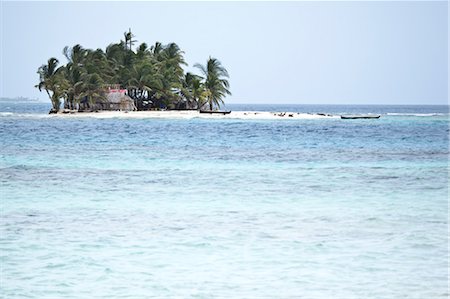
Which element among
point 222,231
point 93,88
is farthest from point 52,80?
point 222,231

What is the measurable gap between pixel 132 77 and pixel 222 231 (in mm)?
57148

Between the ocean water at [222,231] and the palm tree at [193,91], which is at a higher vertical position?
the palm tree at [193,91]

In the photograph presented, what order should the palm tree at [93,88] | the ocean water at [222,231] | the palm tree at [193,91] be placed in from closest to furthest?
the ocean water at [222,231] < the palm tree at [93,88] < the palm tree at [193,91]

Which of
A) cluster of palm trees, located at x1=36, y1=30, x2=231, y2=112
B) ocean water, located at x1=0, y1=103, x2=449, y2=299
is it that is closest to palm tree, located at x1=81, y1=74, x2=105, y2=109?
cluster of palm trees, located at x1=36, y1=30, x2=231, y2=112

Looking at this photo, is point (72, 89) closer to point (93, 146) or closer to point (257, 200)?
point (93, 146)

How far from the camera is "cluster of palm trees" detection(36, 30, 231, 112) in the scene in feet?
220

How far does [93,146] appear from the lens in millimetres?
31359

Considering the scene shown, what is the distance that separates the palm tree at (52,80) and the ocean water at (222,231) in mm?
46038

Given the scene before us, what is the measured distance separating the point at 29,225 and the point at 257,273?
14.1 ft

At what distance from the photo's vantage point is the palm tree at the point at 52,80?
67.9 meters

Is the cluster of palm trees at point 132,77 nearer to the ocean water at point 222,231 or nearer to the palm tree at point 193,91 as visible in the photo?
the palm tree at point 193,91

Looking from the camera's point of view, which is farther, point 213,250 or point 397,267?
point 213,250

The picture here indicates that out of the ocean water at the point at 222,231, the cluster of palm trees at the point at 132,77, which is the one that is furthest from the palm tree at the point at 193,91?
the ocean water at the point at 222,231

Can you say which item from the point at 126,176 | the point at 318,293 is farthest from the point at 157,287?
the point at 126,176
